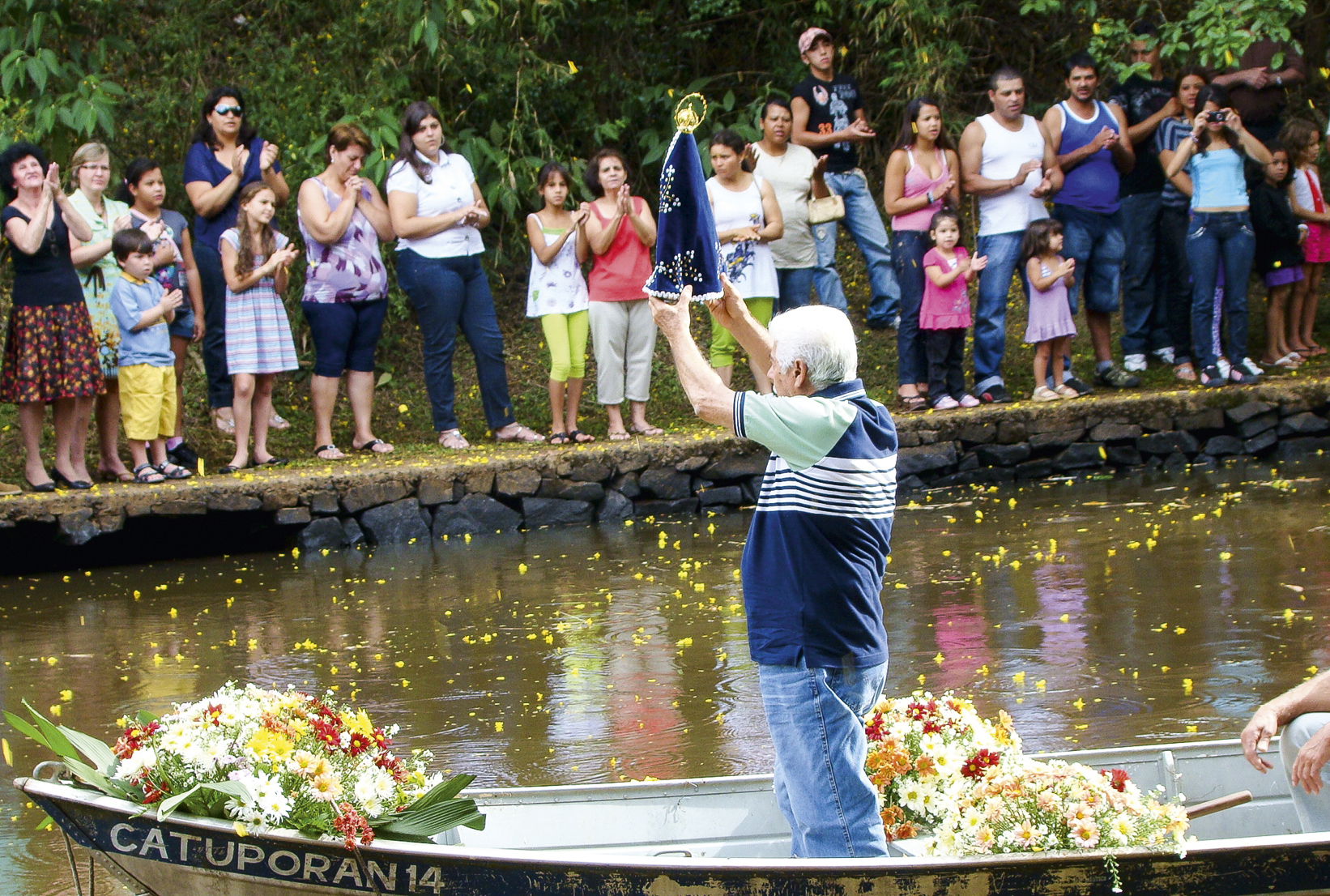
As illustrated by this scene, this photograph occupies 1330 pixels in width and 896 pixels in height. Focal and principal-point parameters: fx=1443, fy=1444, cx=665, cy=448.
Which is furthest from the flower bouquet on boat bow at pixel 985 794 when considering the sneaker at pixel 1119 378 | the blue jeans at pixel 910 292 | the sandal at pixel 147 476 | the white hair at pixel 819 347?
the sneaker at pixel 1119 378

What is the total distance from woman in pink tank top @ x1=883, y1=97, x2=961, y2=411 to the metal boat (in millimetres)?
7801

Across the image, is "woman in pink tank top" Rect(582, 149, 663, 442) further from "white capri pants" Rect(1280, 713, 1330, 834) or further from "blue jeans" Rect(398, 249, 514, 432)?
"white capri pants" Rect(1280, 713, 1330, 834)

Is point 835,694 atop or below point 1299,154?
below

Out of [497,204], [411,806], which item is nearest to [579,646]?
[411,806]

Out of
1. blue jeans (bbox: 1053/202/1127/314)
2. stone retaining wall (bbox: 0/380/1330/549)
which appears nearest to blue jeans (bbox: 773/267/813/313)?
stone retaining wall (bbox: 0/380/1330/549)

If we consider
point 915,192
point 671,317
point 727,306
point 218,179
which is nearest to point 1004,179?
point 915,192

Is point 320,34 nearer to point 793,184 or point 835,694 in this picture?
point 793,184

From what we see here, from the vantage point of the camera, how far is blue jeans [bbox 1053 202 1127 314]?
12.2 meters

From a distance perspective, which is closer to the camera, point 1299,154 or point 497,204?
point 1299,154

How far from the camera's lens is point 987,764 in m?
4.21

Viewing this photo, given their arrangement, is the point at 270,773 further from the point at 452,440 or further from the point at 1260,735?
the point at 452,440

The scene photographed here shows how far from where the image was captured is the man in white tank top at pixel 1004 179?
12.0 m

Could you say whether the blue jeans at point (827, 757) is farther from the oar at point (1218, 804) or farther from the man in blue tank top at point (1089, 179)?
the man in blue tank top at point (1089, 179)

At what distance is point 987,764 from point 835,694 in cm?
56
